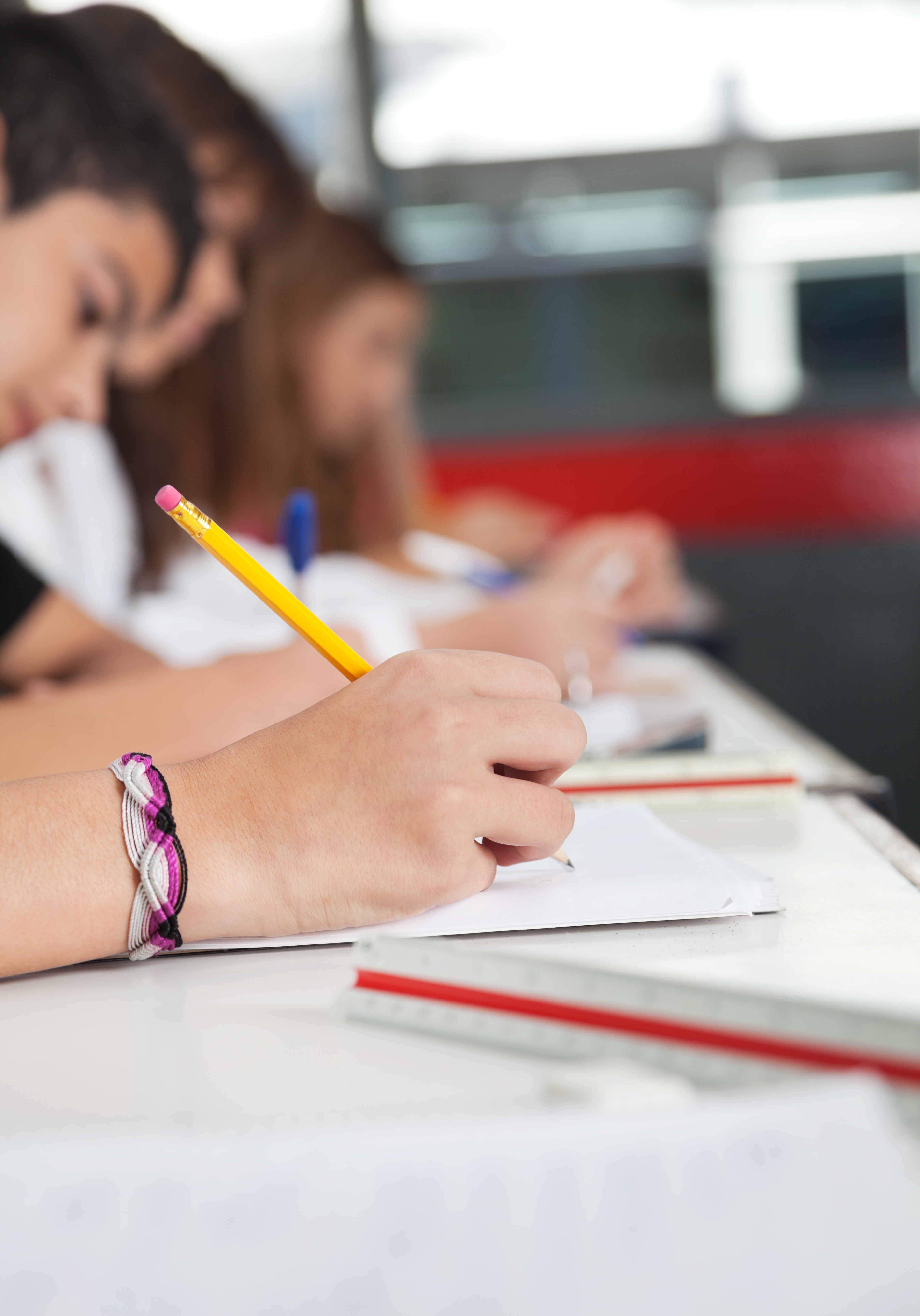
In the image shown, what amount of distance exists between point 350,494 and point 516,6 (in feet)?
4.86

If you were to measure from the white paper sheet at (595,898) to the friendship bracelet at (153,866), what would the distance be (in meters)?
0.02

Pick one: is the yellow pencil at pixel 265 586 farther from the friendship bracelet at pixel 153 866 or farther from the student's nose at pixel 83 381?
the student's nose at pixel 83 381

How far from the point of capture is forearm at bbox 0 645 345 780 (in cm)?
Answer: 66

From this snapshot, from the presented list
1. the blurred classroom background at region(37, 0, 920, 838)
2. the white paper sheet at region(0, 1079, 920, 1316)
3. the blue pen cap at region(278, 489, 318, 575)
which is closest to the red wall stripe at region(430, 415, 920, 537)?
the blurred classroom background at region(37, 0, 920, 838)

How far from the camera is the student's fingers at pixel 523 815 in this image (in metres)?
0.46

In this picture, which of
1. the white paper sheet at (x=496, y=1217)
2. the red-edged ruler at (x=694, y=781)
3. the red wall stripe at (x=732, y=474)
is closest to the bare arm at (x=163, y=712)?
the red-edged ruler at (x=694, y=781)

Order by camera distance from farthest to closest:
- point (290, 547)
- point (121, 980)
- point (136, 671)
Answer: point (136, 671) → point (290, 547) → point (121, 980)

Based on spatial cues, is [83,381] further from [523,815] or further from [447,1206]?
[447,1206]

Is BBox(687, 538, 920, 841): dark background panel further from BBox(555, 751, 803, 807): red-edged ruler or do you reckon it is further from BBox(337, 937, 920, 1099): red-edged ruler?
BBox(337, 937, 920, 1099): red-edged ruler

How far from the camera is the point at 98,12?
5.63 feet

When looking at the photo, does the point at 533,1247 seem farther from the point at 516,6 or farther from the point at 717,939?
the point at 516,6

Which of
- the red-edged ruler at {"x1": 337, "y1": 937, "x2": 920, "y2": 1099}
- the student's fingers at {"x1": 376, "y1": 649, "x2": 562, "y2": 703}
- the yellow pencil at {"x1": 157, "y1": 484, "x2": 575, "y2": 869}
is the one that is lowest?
the red-edged ruler at {"x1": 337, "y1": 937, "x2": 920, "y2": 1099}

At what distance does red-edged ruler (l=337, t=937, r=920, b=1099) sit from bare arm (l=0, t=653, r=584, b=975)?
6cm

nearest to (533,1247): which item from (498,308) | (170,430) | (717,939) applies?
(717,939)
